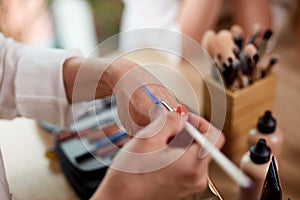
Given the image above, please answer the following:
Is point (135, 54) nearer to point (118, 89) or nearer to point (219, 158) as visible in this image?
point (118, 89)

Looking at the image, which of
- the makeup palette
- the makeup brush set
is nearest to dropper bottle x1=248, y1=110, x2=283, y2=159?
the makeup brush set

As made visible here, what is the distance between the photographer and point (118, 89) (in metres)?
0.58

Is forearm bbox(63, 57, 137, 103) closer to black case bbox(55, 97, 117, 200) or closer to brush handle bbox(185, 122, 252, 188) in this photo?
black case bbox(55, 97, 117, 200)

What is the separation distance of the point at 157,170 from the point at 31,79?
0.32m

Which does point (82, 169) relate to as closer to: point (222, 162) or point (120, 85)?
point (120, 85)

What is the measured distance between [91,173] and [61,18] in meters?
1.01

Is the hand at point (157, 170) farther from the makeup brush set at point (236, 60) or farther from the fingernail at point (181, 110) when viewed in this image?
the makeup brush set at point (236, 60)

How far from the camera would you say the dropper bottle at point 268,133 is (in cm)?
64

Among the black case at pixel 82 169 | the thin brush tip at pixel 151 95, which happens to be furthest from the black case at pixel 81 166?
the thin brush tip at pixel 151 95

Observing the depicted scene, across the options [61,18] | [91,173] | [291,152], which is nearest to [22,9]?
[61,18]

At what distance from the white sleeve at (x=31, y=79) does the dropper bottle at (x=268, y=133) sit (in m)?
0.28

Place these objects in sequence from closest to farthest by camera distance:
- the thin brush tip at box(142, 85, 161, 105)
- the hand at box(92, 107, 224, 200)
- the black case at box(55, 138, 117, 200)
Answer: the hand at box(92, 107, 224, 200)
the thin brush tip at box(142, 85, 161, 105)
the black case at box(55, 138, 117, 200)

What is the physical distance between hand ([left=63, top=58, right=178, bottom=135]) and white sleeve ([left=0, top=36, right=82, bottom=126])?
1cm

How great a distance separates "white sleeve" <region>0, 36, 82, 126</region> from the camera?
25.1 inches
